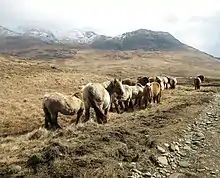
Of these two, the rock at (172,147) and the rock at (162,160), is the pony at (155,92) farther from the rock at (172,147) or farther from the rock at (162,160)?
the rock at (162,160)

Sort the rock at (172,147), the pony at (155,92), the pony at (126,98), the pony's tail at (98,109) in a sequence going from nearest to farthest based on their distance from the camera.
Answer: the rock at (172,147)
the pony's tail at (98,109)
the pony at (126,98)
the pony at (155,92)

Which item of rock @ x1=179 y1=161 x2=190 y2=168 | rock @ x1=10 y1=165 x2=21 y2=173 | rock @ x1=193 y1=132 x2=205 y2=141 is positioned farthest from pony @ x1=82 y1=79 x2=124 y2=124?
rock @ x1=10 y1=165 x2=21 y2=173

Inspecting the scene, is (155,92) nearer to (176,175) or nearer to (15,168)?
(176,175)

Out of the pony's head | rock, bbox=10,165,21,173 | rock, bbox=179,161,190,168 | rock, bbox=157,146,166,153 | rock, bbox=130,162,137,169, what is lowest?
rock, bbox=179,161,190,168

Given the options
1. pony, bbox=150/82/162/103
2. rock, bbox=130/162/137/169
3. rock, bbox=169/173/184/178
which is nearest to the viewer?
rock, bbox=130/162/137/169

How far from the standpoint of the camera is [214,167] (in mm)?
11250

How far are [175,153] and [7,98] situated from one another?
17.2m

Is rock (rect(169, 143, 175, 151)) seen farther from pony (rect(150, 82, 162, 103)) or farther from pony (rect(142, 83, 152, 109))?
pony (rect(150, 82, 162, 103))

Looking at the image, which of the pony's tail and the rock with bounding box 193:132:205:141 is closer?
the rock with bounding box 193:132:205:141

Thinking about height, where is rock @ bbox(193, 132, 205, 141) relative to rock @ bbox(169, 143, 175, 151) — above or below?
below

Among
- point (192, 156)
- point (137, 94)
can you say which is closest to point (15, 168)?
point (192, 156)

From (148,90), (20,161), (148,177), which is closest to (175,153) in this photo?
(148,177)

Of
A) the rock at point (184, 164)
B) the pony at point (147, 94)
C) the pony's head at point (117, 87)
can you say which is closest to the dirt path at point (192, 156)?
the rock at point (184, 164)

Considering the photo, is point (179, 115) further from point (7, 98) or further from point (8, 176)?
point (7, 98)
